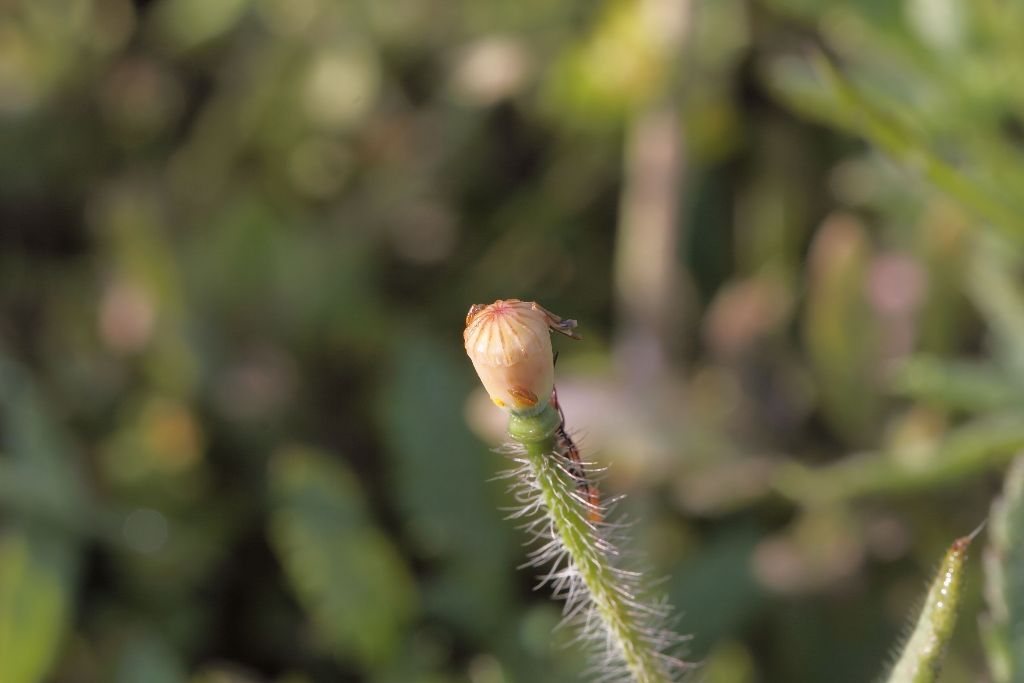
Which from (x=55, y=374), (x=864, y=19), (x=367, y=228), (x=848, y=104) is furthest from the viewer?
(x=367, y=228)

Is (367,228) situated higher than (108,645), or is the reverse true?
(367,228)

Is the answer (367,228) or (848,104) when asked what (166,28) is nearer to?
(367,228)

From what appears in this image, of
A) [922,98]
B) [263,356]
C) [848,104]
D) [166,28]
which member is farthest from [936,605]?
[166,28]

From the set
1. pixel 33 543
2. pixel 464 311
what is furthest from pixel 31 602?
pixel 464 311

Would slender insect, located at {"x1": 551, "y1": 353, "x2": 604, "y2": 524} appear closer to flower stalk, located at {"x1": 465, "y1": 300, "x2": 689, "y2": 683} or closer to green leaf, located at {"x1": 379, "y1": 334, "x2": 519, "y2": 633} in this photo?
flower stalk, located at {"x1": 465, "y1": 300, "x2": 689, "y2": 683}

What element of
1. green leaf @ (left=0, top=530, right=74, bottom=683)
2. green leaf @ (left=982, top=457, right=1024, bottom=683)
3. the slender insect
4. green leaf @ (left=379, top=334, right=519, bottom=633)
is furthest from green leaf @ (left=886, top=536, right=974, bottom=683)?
green leaf @ (left=0, top=530, right=74, bottom=683)

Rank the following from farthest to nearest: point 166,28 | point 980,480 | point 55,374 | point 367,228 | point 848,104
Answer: point 166,28
point 367,228
point 55,374
point 980,480
point 848,104

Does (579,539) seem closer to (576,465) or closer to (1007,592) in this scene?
(576,465)

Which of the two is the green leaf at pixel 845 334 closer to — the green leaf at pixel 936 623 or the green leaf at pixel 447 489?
the green leaf at pixel 447 489
